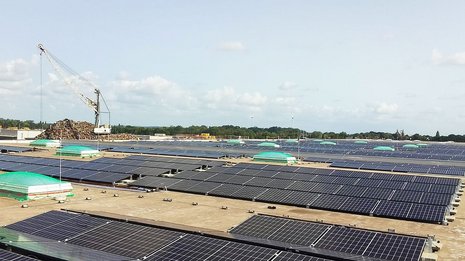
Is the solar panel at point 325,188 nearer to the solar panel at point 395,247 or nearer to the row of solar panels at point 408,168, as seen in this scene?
the solar panel at point 395,247

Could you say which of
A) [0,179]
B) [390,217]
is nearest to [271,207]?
[390,217]

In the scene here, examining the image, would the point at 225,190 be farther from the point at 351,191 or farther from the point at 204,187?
the point at 351,191

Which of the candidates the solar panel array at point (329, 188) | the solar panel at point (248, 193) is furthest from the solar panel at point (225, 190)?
the solar panel at point (248, 193)

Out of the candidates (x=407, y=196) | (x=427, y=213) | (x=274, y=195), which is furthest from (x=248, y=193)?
(x=427, y=213)

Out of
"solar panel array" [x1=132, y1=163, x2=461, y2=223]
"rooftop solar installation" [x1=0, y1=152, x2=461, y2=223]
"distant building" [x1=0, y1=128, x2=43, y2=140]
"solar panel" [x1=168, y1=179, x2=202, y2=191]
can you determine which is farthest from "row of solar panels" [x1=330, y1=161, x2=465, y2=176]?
"distant building" [x1=0, y1=128, x2=43, y2=140]

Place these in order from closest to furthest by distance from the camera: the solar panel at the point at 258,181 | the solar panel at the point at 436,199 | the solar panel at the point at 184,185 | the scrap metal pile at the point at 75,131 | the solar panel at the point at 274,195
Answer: the solar panel at the point at 436,199 < the solar panel at the point at 274,195 < the solar panel at the point at 258,181 < the solar panel at the point at 184,185 < the scrap metal pile at the point at 75,131

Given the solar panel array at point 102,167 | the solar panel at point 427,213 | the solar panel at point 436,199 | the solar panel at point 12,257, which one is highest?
the solar panel array at point 102,167
